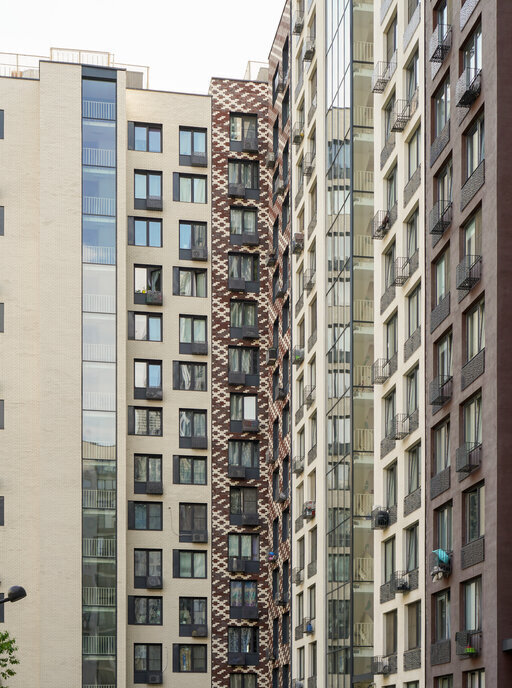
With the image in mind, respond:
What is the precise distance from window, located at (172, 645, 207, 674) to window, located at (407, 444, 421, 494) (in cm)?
3081

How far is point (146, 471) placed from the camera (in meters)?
79.8

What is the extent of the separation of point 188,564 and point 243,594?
12.5 ft

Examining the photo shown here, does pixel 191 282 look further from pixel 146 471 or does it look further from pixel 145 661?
pixel 145 661

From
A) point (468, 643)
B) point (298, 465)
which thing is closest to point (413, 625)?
point (468, 643)

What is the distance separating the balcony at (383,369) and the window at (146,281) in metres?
28.2

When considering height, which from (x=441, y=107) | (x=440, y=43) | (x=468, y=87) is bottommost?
(x=468, y=87)

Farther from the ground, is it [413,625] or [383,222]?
[383,222]

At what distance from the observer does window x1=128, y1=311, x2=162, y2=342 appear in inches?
3179

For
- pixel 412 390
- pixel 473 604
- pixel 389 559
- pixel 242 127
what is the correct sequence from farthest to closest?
1. pixel 242 127
2. pixel 389 559
3. pixel 412 390
4. pixel 473 604

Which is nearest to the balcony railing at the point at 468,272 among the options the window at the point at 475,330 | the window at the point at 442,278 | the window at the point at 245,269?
the window at the point at 475,330

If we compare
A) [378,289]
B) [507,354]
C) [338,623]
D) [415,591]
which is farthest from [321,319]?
[507,354]

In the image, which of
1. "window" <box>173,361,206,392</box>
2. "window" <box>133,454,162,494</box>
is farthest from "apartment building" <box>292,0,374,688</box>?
"window" <box>133,454,162,494</box>

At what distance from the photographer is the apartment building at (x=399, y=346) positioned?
5041cm

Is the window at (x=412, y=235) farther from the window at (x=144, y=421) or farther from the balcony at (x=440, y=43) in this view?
the window at (x=144, y=421)
